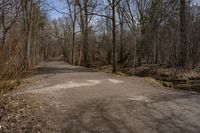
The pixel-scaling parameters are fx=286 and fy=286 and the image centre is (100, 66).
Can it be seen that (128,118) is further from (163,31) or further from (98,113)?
(163,31)

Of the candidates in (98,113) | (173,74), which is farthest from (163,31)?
(98,113)

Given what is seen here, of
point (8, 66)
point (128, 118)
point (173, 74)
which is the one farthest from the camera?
point (173, 74)

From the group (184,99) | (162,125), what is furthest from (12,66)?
(184,99)

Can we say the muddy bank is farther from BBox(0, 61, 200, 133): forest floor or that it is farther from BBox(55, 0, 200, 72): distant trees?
BBox(0, 61, 200, 133): forest floor

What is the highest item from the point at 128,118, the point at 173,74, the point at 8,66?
the point at 8,66

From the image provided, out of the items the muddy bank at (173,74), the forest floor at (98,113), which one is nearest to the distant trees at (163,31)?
the muddy bank at (173,74)

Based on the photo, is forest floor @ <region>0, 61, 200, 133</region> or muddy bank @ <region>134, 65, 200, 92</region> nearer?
forest floor @ <region>0, 61, 200, 133</region>

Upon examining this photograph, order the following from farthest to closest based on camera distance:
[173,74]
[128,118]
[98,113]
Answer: [173,74], [98,113], [128,118]

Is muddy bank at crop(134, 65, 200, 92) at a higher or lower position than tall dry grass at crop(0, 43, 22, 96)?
lower

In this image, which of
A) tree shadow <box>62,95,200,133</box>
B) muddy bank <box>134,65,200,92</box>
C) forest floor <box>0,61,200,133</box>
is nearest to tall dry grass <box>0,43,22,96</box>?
forest floor <box>0,61,200,133</box>

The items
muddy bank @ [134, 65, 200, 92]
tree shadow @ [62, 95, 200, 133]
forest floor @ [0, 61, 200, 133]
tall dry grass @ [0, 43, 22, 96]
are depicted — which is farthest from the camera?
muddy bank @ [134, 65, 200, 92]

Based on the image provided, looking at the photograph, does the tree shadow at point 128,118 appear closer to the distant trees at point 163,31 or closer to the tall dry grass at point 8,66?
the tall dry grass at point 8,66

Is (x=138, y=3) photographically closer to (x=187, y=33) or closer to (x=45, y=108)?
(x=187, y=33)

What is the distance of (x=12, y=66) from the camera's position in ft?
24.8
